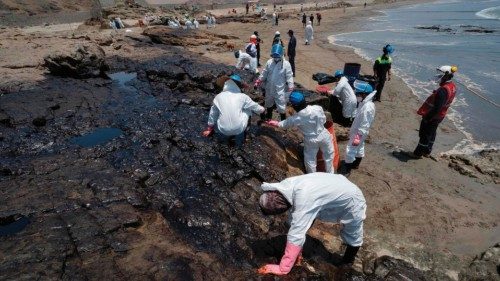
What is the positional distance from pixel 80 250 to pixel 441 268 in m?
4.21

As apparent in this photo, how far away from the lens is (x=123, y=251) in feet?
11.1

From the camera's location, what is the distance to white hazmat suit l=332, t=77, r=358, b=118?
7.59m

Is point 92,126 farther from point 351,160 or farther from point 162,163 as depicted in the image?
point 351,160

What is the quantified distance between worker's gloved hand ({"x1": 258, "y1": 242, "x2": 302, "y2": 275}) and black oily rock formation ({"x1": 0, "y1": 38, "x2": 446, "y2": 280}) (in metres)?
0.16

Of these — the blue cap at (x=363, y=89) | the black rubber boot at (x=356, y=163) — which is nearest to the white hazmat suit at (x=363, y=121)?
the blue cap at (x=363, y=89)

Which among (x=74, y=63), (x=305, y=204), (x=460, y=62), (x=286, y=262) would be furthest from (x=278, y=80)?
(x=460, y=62)

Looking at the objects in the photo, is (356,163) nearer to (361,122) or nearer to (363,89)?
(361,122)

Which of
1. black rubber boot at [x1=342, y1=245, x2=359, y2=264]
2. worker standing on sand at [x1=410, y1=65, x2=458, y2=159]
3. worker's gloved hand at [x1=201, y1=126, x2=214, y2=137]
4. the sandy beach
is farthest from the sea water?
black rubber boot at [x1=342, y1=245, x2=359, y2=264]

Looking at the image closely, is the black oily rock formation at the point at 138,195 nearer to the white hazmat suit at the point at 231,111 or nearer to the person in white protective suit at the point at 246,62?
the white hazmat suit at the point at 231,111

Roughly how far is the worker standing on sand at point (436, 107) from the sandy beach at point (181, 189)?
278mm

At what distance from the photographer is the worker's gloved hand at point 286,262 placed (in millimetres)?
3236

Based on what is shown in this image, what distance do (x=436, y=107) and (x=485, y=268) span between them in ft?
11.2

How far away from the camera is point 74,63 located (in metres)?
9.67

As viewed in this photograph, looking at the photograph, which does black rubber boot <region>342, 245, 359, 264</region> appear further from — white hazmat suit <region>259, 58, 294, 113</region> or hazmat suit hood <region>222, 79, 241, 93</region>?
white hazmat suit <region>259, 58, 294, 113</region>
